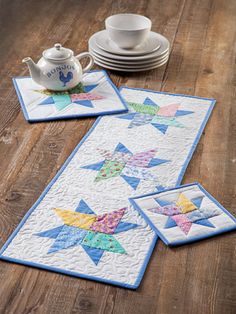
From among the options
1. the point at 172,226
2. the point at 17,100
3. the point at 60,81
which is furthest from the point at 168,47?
the point at 172,226

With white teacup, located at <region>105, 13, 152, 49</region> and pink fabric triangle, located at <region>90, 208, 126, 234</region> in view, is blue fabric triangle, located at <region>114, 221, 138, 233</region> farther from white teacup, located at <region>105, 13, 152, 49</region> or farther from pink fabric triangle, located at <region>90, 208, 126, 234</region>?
white teacup, located at <region>105, 13, 152, 49</region>

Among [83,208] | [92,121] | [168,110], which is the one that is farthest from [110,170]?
[168,110]

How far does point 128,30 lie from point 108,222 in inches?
35.2

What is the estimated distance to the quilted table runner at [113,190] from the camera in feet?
4.60

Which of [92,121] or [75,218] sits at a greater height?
[75,218]

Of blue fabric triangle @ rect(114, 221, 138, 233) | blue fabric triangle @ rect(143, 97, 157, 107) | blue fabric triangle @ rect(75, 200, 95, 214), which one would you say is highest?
blue fabric triangle @ rect(75, 200, 95, 214)

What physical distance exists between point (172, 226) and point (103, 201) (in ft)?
0.63

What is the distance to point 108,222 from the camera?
59.5 inches

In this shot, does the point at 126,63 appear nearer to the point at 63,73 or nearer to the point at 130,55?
the point at 130,55

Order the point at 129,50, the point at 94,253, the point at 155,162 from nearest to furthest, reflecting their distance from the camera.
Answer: the point at 94,253, the point at 155,162, the point at 129,50

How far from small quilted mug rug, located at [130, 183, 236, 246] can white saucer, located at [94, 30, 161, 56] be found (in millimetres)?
734

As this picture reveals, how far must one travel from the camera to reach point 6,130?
188cm

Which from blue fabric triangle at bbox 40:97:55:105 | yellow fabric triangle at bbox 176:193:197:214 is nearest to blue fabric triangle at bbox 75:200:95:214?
yellow fabric triangle at bbox 176:193:197:214

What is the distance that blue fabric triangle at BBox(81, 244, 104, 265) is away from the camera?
55.1 inches
